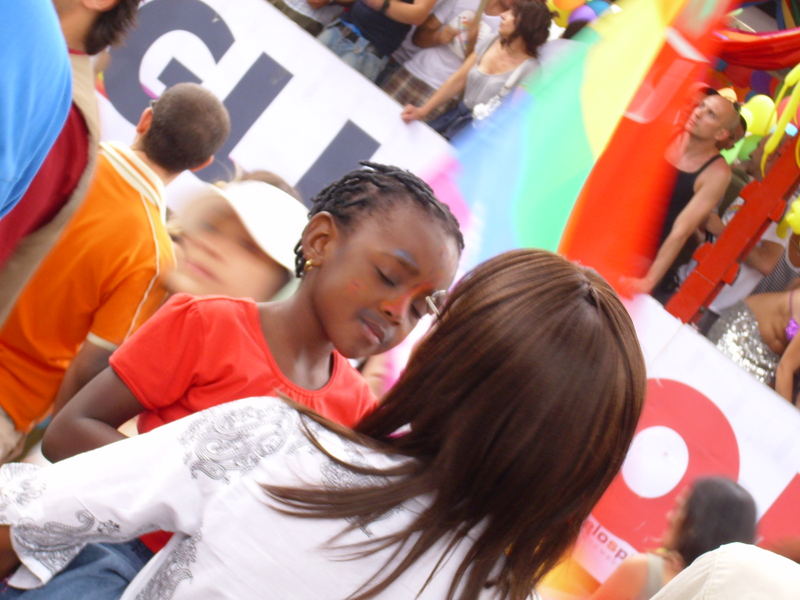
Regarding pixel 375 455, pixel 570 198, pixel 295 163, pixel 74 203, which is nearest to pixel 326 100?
pixel 295 163

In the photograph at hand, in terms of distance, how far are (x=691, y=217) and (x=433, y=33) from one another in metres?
1.69

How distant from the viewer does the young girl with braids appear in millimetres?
1643

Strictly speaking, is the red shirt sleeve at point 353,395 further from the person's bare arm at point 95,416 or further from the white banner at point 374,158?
the white banner at point 374,158

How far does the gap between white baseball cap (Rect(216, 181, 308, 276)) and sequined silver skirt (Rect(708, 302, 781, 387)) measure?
8.07ft

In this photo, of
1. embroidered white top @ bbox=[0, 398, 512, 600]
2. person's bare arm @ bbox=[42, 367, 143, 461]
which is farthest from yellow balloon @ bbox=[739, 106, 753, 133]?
embroidered white top @ bbox=[0, 398, 512, 600]

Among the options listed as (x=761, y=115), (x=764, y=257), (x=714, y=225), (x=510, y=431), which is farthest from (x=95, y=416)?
(x=761, y=115)

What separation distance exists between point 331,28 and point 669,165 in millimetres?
2017

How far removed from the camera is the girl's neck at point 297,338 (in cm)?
172

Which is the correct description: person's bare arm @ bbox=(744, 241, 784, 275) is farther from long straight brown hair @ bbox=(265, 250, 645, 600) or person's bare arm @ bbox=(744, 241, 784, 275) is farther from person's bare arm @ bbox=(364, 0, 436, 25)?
long straight brown hair @ bbox=(265, 250, 645, 600)

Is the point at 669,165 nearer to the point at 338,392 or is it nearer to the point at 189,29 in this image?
the point at 189,29

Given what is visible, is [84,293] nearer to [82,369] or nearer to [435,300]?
[82,369]

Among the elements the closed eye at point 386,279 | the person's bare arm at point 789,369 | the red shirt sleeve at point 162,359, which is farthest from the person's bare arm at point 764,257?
the red shirt sleeve at point 162,359

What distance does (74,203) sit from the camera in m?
1.65

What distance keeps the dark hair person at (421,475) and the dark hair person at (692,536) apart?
1932 mm
